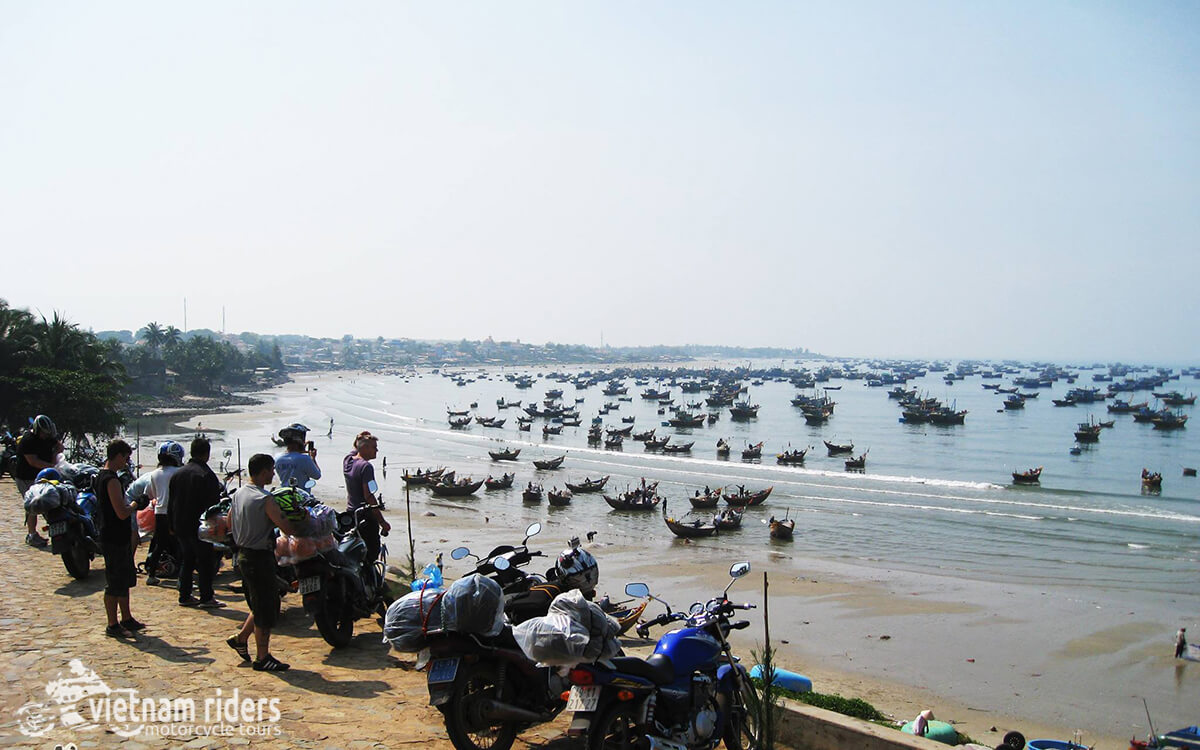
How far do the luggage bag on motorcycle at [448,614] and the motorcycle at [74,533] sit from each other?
481 cm

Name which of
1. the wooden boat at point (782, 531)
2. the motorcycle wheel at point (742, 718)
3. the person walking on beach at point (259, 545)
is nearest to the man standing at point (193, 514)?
the person walking on beach at point (259, 545)

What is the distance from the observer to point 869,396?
11406 centimetres

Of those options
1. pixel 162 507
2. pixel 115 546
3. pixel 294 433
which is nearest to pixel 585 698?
pixel 115 546

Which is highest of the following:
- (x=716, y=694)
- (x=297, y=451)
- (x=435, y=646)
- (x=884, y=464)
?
(x=297, y=451)

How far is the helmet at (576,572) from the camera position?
5062 millimetres

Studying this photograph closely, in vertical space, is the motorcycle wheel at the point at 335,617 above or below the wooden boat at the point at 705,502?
above

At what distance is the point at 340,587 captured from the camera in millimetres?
5965

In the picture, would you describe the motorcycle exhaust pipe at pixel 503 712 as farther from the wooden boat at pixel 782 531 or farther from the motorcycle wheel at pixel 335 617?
the wooden boat at pixel 782 531

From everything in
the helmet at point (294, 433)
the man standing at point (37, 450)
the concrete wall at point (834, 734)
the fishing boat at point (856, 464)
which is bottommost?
the fishing boat at point (856, 464)

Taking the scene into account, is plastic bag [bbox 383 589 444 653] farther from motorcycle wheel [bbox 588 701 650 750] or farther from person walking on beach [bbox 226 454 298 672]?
person walking on beach [bbox 226 454 298 672]

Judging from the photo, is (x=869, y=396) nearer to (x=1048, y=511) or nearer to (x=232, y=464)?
(x=1048, y=511)

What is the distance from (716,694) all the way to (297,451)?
190 inches

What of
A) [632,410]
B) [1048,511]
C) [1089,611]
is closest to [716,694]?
[1089,611]

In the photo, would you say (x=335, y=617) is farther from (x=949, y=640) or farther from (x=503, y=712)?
(x=949, y=640)
